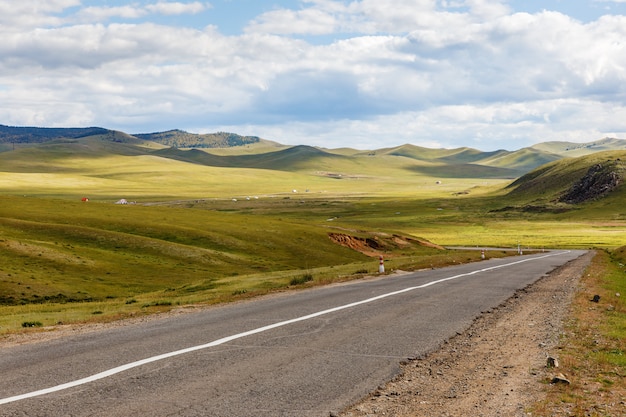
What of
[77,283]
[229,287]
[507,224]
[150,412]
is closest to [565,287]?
[229,287]

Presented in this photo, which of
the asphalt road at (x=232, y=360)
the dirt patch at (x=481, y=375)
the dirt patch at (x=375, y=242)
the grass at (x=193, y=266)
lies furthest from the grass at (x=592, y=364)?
the dirt patch at (x=375, y=242)

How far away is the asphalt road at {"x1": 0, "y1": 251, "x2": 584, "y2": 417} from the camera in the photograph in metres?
10.6

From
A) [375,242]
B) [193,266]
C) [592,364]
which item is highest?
[592,364]

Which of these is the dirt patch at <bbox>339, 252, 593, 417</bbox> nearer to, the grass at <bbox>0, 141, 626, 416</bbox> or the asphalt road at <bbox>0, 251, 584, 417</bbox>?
the asphalt road at <bbox>0, 251, 584, 417</bbox>

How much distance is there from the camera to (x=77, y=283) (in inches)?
1673

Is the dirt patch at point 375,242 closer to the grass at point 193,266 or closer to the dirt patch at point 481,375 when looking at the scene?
the grass at point 193,266

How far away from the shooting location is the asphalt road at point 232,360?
1056 centimetres

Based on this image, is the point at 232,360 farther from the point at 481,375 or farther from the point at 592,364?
the point at 592,364

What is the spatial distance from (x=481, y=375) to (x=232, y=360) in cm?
537

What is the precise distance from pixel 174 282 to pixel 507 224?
5047 inches

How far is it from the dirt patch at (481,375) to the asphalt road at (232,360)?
1.63 ft

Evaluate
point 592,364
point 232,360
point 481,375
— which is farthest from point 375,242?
point 481,375

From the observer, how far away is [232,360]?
13.9m

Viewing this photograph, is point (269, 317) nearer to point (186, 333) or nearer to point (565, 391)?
point (186, 333)
